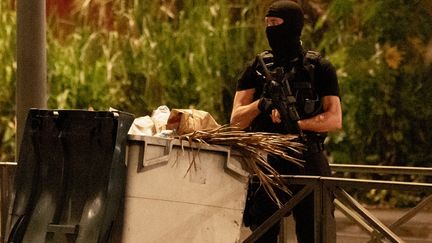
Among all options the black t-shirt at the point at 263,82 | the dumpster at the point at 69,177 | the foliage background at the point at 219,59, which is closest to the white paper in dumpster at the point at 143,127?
the dumpster at the point at 69,177

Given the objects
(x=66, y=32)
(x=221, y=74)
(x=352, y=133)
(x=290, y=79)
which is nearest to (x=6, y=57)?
(x=66, y=32)

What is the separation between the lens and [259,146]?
523cm

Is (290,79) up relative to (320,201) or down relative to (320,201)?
up

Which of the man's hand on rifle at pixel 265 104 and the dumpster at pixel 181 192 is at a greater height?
the man's hand on rifle at pixel 265 104

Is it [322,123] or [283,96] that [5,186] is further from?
[322,123]

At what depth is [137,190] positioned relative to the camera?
4746 millimetres

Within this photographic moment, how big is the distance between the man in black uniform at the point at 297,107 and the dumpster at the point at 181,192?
358 mm

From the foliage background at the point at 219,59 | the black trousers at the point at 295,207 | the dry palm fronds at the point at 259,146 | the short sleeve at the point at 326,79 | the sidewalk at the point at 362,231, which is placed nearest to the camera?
the dry palm fronds at the point at 259,146

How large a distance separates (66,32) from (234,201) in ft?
26.9

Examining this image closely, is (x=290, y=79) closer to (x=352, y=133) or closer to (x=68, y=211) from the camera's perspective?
(x=68, y=211)

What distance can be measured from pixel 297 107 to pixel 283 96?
14cm

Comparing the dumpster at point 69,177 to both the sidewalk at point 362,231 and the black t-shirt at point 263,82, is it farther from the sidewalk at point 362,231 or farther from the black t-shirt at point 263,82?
the sidewalk at point 362,231

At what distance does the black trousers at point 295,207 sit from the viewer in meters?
5.38

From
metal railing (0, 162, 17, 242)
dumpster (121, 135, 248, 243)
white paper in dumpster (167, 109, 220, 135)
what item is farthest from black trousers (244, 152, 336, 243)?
metal railing (0, 162, 17, 242)
